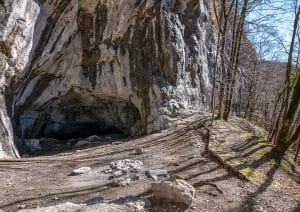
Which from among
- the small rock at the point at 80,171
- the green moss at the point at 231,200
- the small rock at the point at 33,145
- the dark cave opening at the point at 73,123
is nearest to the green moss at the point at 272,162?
the green moss at the point at 231,200

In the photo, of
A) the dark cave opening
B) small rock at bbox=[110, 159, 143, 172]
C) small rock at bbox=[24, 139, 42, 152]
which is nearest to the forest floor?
small rock at bbox=[110, 159, 143, 172]

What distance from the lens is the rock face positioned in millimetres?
12297

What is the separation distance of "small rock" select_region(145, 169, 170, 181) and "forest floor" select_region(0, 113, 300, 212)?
0.74 feet

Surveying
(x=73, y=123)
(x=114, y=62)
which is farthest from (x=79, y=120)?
(x=114, y=62)

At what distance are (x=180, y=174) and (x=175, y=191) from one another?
151 cm

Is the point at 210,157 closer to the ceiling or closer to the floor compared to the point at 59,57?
closer to the floor

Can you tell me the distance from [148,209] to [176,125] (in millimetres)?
7246

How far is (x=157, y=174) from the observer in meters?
6.62

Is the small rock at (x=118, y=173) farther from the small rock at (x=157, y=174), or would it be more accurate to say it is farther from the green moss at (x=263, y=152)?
the green moss at (x=263, y=152)

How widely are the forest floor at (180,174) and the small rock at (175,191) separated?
0.16 meters

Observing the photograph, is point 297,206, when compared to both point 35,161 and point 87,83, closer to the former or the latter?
point 35,161

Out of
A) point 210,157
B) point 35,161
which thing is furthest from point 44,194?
point 210,157

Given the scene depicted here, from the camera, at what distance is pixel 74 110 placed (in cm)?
1656

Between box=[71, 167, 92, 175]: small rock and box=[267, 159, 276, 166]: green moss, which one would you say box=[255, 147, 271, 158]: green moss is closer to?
box=[267, 159, 276, 166]: green moss
